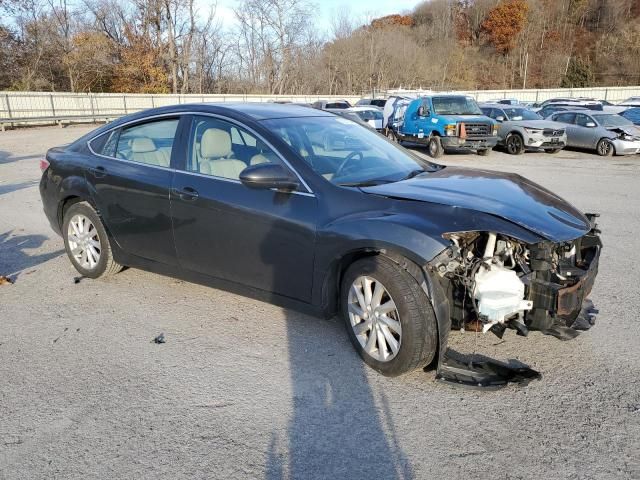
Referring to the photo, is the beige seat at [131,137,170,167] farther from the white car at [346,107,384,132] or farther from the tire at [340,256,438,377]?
the white car at [346,107,384,132]

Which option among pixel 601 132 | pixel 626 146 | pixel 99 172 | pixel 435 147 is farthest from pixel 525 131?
pixel 99 172

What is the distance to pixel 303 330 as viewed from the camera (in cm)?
418

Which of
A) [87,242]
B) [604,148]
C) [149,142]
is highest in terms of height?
[149,142]

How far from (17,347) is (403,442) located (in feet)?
9.60

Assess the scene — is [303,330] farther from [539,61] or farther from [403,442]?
[539,61]

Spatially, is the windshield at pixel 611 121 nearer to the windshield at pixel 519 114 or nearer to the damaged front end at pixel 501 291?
the windshield at pixel 519 114

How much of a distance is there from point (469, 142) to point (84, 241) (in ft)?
45.8

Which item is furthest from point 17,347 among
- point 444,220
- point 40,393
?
point 444,220

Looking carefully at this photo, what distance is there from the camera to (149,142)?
15.8ft

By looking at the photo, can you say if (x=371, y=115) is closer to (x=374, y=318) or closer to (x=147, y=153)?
(x=147, y=153)

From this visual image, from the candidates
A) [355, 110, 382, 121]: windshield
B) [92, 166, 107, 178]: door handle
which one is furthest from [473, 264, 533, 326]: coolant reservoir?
[355, 110, 382, 121]: windshield

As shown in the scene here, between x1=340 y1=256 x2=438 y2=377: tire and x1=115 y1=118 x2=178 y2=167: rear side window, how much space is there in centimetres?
205

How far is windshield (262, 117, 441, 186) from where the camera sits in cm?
401

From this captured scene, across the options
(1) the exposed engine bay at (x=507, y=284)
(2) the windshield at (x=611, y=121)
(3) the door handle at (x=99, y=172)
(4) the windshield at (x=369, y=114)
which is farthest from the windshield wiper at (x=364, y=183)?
(4) the windshield at (x=369, y=114)
